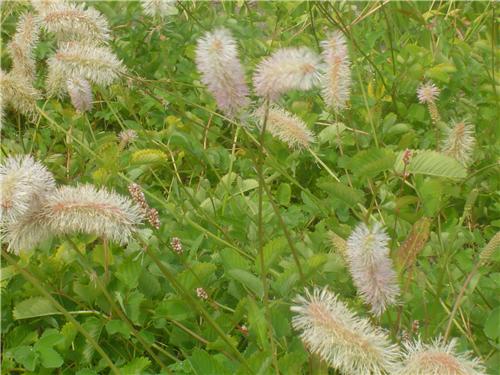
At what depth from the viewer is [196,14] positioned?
3.27 metres

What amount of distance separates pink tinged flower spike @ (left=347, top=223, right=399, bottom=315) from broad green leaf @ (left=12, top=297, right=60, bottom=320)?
0.68m

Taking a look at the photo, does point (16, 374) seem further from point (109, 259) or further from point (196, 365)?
point (196, 365)

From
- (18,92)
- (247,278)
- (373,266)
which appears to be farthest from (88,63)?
(373,266)

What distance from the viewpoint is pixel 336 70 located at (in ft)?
5.00

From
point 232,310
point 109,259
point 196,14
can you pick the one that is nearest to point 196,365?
point 232,310

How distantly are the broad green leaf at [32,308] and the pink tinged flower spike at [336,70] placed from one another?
2.15 feet

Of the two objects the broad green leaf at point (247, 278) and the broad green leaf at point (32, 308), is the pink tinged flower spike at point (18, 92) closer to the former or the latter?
the broad green leaf at point (32, 308)

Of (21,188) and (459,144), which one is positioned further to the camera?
(459,144)

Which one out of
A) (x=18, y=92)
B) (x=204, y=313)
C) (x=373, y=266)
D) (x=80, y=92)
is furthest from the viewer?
(x=80, y=92)

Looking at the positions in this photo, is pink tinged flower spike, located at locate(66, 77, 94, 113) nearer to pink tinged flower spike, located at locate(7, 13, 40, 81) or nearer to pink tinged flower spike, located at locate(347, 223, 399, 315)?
pink tinged flower spike, located at locate(7, 13, 40, 81)

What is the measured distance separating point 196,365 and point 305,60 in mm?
550

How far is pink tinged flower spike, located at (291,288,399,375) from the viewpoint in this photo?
1.01 metres

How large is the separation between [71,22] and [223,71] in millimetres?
603

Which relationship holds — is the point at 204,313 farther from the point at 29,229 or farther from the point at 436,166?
the point at 436,166
